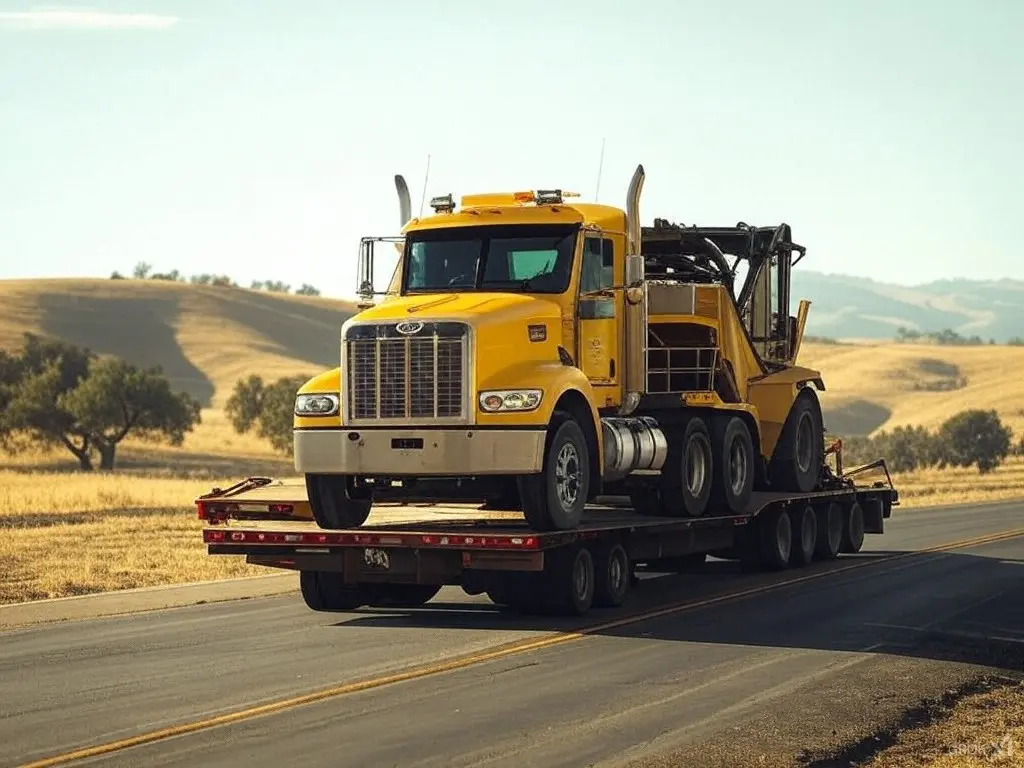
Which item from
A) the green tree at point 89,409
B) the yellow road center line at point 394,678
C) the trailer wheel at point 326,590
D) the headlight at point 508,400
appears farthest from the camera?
the green tree at point 89,409

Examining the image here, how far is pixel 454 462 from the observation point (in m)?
16.2

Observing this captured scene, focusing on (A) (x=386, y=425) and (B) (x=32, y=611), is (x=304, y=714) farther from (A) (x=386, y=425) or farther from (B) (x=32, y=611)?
(B) (x=32, y=611)

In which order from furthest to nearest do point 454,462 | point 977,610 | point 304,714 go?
point 977,610 → point 454,462 → point 304,714

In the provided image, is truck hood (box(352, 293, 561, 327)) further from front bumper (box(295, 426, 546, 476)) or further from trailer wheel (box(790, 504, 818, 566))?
Answer: trailer wheel (box(790, 504, 818, 566))

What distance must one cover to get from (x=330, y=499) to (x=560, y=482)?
241cm

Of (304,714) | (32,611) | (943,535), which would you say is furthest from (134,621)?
(943,535)

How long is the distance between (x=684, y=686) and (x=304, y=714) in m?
3.07

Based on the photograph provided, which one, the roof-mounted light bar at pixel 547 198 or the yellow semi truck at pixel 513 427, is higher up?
the roof-mounted light bar at pixel 547 198

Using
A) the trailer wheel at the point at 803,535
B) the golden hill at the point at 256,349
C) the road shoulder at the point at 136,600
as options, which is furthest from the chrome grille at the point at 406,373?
the golden hill at the point at 256,349

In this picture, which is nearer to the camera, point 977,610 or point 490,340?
point 490,340

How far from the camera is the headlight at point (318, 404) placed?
16891mm

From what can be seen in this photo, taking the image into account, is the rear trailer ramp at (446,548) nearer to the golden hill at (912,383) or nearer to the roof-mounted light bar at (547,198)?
the roof-mounted light bar at (547,198)

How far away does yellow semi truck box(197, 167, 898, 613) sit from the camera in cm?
1630

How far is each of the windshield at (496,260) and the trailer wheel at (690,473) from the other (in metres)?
3.12
